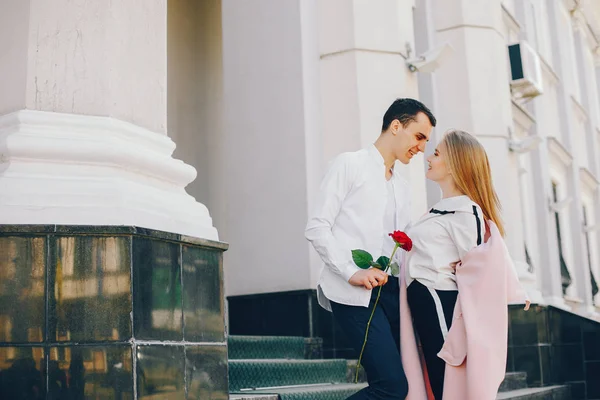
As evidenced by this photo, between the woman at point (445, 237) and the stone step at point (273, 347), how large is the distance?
2.28 meters

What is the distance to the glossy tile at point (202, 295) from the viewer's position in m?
3.38

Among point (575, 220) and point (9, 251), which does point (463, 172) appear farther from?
point (575, 220)

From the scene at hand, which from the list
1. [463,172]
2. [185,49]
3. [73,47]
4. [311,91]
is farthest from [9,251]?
[185,49]

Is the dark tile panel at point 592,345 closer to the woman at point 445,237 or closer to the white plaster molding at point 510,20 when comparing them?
the white plaster molding at point 510,20

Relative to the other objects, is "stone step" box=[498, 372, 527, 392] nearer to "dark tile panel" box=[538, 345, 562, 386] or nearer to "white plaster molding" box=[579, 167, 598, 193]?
"dark tile panel" box=[538, 345, 562, 386]

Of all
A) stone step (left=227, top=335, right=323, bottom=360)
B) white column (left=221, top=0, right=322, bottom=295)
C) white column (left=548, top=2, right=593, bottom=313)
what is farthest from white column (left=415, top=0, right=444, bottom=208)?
white column (left=548, top=2, right=593, bottom=313)

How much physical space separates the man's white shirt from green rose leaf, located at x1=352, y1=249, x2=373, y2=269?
0.02m

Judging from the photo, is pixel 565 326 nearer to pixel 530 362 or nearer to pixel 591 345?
pixel 591 345

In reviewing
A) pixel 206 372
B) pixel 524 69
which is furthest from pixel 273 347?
pixel 524 69

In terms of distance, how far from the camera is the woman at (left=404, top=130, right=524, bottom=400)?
10.8 feet

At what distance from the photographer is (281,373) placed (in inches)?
204

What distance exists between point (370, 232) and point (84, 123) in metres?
1.23

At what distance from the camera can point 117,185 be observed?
10.8ft

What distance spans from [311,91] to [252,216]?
3.66 feet
